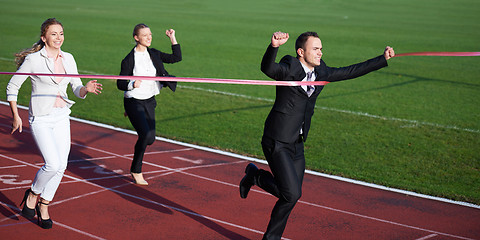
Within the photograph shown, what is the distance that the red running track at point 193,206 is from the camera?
679 cm

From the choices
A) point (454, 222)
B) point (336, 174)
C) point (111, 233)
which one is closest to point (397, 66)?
point (336, 174)

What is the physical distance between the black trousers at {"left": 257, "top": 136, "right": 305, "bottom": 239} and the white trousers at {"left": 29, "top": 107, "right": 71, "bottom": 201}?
7.43 ft

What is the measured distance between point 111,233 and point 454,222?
434 centimetres

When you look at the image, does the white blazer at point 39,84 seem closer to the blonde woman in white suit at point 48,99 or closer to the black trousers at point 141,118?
the blonde woman in white suit at point 48,99

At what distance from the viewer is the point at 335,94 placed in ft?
53.8

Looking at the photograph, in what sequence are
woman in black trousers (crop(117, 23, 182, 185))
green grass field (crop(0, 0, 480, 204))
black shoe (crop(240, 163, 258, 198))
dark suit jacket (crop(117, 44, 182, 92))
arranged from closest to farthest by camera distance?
black shoe (crop(240, 163, 258, 198)) → dark suit jacket (crop(117, 44, 182, 92)) → woman in black trousers (crop(117, 23, 182, 185)) → green grass field (crop(0, 0, 480, 204))

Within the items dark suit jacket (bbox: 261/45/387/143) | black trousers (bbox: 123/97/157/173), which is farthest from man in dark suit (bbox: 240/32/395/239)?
black trousers (bbox: 123/97/157/173)

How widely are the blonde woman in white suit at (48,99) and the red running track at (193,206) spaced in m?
0.77

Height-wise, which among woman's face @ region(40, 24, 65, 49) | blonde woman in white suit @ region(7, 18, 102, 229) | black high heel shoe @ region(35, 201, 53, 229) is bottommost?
black high heel shoe @ region(35, 201, 53, 229)

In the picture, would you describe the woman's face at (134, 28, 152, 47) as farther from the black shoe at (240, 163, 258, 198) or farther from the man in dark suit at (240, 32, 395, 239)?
the man in dark suit at (240, 32, 395, 239)

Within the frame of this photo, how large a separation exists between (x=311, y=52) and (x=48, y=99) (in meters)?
2.88

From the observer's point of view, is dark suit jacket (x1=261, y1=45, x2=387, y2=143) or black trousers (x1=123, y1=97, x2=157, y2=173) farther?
Result: black trousers (x1=123, y1=97, x2=157, y2=173)

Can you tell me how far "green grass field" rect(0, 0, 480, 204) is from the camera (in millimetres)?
10344

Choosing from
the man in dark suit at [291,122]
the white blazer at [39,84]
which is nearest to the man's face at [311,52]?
the man in dark suit at [291,122]
